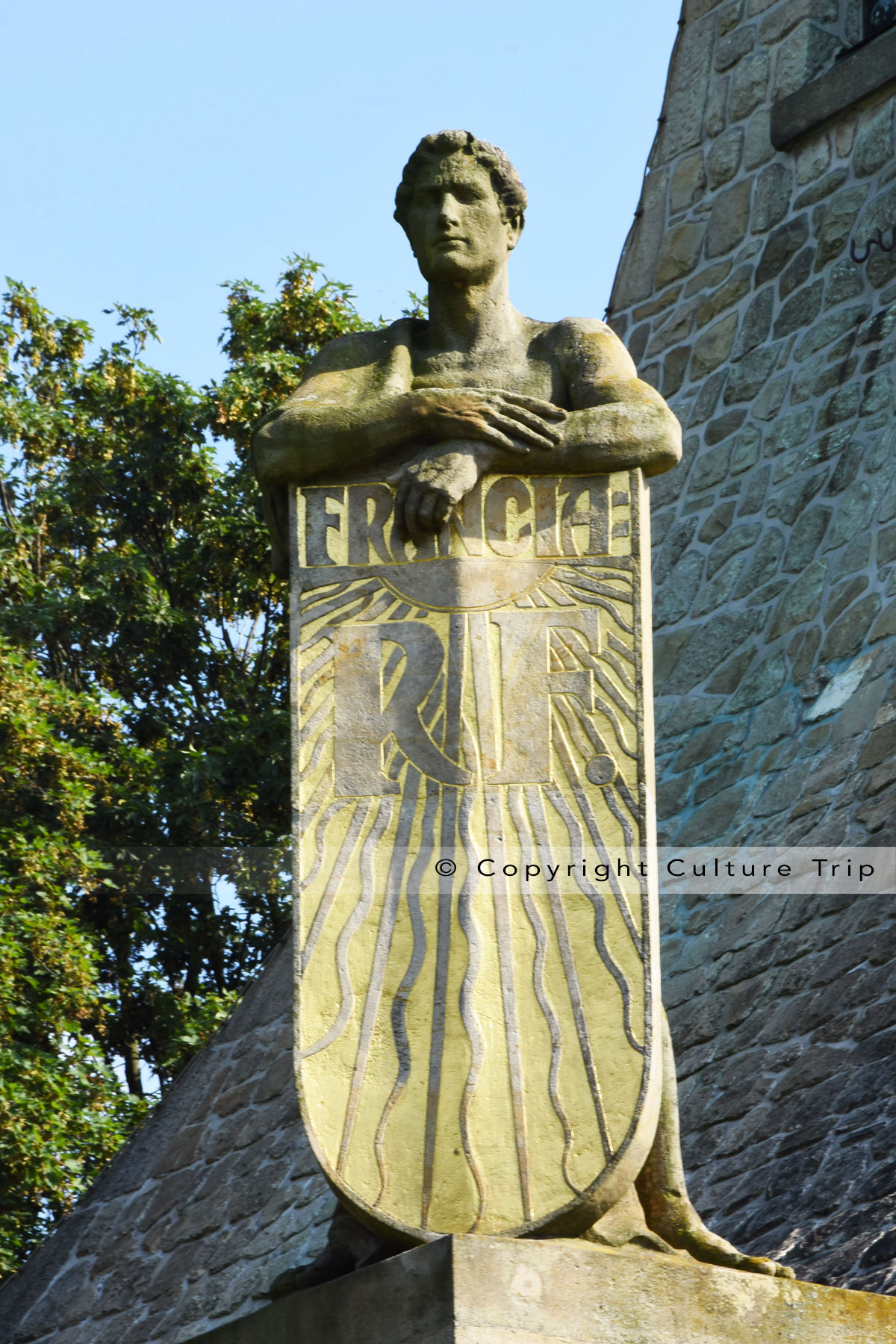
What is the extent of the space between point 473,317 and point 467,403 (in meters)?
0.31

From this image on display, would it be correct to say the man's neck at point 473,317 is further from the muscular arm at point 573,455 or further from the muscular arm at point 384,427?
the muscular arm at point 573,455

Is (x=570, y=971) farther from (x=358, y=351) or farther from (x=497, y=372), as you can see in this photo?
(x=358, y=351)

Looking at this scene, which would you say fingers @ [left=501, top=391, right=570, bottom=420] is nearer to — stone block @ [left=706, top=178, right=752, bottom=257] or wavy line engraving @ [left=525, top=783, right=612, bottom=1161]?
wavy line engraving @ [left=525, top=783, right=612, bottom=1161]

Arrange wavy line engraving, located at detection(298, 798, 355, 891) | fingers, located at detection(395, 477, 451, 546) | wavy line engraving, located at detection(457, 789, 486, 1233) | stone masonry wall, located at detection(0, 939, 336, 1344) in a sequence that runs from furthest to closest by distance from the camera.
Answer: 1. stone masonry wall, located at detection(0, 939, 336, 1344)
2. fingers, located at detection(395, 477, 451, 546)
3. wavy line engraving, located at detection(298, 798, 355, 891)
4. wavy line engraving, located at detection(457, 789, 486, 1233)

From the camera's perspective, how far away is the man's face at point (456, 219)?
15.9ft

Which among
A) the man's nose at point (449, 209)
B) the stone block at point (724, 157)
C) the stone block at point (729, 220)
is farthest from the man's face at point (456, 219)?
the stone block at point (724, 157)

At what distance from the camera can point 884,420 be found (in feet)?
34.0

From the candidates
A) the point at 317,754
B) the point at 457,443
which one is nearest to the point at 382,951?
the point at 317,754

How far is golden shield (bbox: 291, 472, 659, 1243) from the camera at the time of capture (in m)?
4.13

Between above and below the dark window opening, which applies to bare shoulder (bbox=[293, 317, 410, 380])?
below

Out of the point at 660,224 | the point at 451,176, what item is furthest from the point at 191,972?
the point at 451,176

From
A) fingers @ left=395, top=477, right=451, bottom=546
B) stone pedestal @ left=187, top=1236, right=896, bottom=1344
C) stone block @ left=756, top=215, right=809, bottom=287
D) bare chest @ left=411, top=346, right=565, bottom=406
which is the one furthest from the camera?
stone block @ left=756, top=215, right=809, bottom=287

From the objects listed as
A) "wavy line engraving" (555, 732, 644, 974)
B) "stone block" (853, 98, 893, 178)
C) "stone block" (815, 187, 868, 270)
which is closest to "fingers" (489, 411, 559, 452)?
"wavy line engraving" (555, 732, 644, 974)

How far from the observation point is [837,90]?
37.4ft
